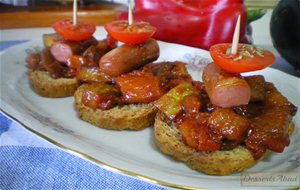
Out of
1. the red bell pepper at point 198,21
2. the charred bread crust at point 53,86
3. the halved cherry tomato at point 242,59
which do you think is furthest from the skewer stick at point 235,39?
the red bell pepper at point 198,21

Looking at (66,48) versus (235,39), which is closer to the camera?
(235,39)

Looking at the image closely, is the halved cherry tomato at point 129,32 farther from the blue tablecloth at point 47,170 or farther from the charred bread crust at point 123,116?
the blue tablecloth at point 47,170

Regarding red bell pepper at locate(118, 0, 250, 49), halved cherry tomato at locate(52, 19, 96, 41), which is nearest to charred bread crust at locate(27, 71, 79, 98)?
halved cherry tomato at locate(52, 19, 96, 41)

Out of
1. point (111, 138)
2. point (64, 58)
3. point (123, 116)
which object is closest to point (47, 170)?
point (111, 138)

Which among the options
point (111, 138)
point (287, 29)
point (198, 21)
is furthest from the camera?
point (198, 21)

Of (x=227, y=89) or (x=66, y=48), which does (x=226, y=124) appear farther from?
(x=66, y=48)

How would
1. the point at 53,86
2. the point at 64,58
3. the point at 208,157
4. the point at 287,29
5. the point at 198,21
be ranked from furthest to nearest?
the point at 198,21 < the point at 287,29 < the point at 64,58 < the point at 53,86 < the point at 208,157
